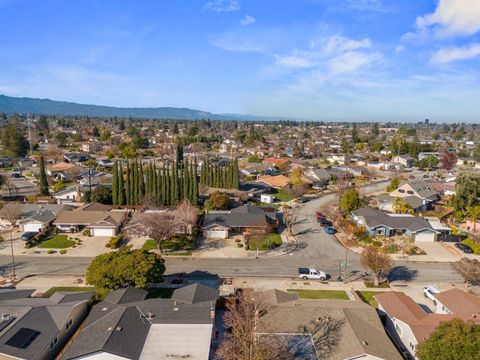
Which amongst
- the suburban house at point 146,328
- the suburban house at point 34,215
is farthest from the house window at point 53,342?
the suburban house at point 34,215

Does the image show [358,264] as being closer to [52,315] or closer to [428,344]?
[428,344]

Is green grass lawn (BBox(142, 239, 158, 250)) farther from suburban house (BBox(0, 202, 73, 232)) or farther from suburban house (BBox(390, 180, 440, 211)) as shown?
suburban house (BBox(390, 180, 440, 211))

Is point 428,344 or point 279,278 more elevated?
point 428,344

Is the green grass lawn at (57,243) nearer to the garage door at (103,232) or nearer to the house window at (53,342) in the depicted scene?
the garage door at (103,232)

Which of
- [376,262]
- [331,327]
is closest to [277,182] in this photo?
[376,262]

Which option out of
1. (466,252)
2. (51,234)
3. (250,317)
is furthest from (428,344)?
(51,234)

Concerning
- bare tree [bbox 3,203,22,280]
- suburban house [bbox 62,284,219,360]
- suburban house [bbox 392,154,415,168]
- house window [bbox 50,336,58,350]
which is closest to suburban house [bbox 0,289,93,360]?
house window [bbox 50,336,58,350]
